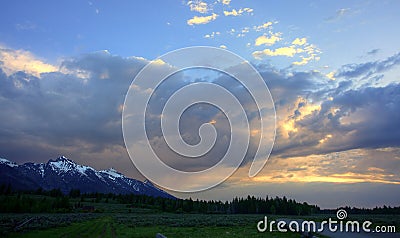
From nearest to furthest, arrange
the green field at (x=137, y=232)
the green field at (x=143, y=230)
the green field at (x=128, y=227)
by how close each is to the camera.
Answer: the green field at (x=137, y=232) → the green field at (x=143, y=230) → the green field at (x=128, y=227)

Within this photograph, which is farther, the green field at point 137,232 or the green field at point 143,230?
the green field at point 143,230

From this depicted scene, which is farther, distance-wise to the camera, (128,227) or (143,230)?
(128,227)

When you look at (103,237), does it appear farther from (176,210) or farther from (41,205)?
(176,210)

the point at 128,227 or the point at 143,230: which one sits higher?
the point at 143,230

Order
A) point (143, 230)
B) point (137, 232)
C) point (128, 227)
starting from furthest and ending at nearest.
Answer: point (128, 227), point (143, 230), point (137, 232)

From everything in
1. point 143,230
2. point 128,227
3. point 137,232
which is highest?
point 137,232

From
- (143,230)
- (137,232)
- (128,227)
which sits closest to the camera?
(137,232)

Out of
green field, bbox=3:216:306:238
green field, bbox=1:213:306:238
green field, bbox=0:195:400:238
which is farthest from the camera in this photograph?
green field, bbox=0:195:400:238

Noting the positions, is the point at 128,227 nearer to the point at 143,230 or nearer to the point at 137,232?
the point at 143,230

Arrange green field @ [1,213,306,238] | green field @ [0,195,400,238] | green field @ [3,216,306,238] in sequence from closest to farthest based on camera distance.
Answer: green field @ [3,216,306,238], green field @ [1,213,306,238], green field @ [0,195,400,238]

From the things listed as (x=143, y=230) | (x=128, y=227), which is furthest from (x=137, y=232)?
(x=128, y=227)

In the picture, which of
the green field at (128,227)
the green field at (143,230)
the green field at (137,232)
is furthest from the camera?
the green field at (128,227)

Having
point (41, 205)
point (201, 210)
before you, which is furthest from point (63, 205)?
point (201, 210)

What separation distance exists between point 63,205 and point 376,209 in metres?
144
